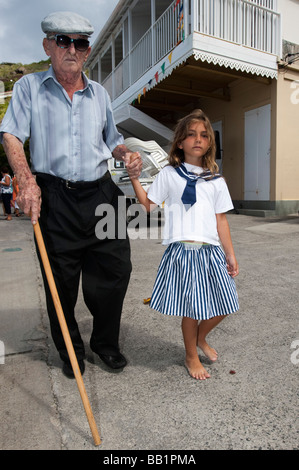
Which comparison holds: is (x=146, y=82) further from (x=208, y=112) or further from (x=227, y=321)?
(x=227, y=321)

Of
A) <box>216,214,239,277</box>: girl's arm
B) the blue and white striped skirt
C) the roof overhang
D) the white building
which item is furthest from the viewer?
the roof overhang

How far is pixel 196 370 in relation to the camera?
205cm

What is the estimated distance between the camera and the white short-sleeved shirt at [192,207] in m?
2.03

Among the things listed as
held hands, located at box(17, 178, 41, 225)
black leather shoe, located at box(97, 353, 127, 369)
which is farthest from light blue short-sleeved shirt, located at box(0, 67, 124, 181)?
black leather shoe, located at box(97, 353, 127, 369)

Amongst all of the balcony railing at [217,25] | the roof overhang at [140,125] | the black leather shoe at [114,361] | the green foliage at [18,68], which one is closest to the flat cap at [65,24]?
the black leather shoe at [114,361]

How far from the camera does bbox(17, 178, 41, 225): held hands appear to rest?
A: 5.75ft

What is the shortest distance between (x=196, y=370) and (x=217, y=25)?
848 centimetres

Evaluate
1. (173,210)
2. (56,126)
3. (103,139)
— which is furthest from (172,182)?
(56,126)

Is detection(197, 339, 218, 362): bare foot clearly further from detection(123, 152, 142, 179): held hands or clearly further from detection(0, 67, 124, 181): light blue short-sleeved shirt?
detection(0, 67, 124, 181): light blue short-sleeved shirt

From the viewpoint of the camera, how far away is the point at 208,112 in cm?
1204

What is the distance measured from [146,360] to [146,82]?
9715 mm

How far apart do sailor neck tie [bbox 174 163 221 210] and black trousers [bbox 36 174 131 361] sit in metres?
0.42

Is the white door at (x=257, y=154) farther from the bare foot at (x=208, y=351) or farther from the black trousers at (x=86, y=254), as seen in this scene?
the black trousers at (x=86, y=254)
